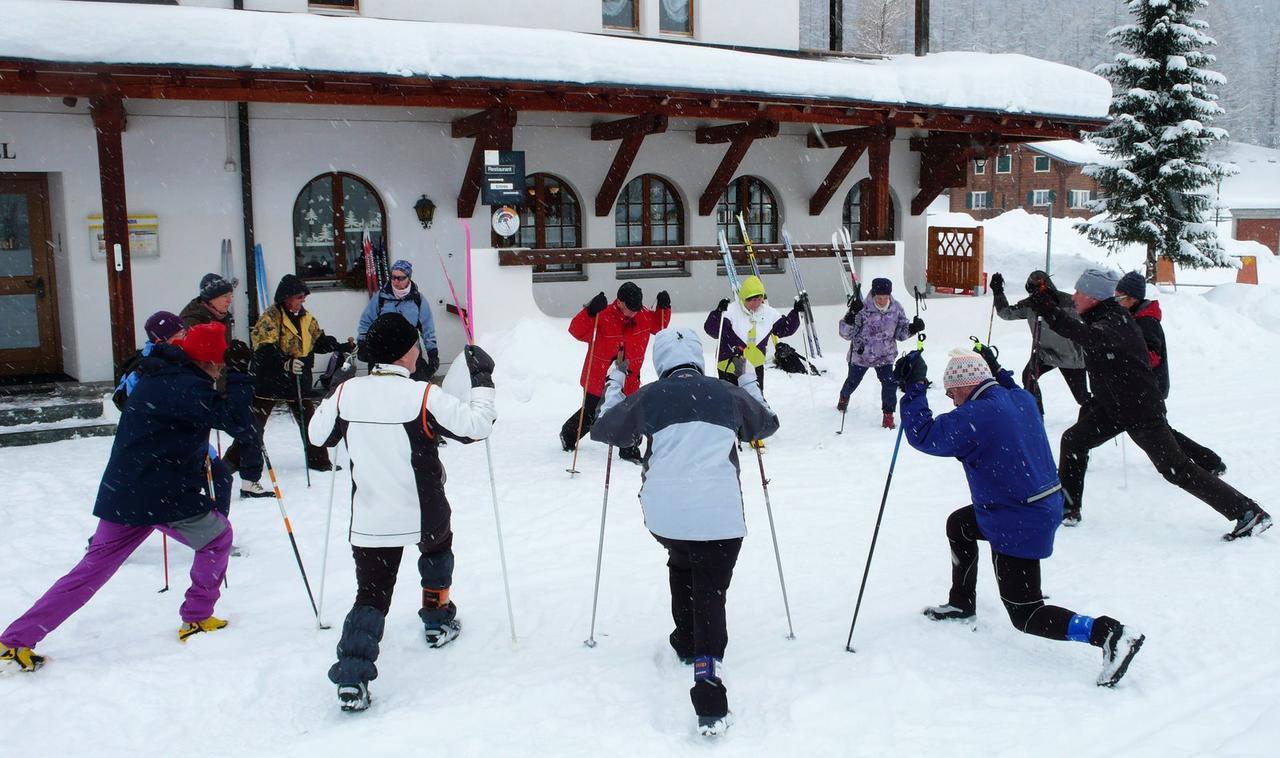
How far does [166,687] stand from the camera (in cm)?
444

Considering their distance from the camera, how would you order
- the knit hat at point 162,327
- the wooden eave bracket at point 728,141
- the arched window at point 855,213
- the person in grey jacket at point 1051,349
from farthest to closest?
the arched window at point 855,213
the wooden eave bracket at point 728,141
the person in grey jacket at point 1051,349
the knit hat at point 162,327

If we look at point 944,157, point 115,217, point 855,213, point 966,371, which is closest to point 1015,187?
point 855,213

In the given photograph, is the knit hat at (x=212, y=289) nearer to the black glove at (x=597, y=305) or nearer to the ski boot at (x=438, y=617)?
the black glove at (x=597, y=305)

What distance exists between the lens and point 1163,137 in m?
19.9

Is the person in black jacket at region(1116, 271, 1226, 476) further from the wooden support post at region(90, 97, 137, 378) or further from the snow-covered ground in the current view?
the wooden support post at region(90, 97, 137, 378)

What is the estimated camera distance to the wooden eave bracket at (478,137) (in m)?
11.1

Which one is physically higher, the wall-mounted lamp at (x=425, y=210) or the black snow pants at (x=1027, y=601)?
the wall-mounted lamp at (x=425, y=210)

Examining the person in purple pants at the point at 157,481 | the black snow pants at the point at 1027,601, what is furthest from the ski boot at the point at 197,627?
the black snow pants at the point at 1027,601

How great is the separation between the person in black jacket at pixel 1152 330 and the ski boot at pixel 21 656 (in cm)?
691

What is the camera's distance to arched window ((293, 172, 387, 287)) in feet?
39.4

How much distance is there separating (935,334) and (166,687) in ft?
40.0

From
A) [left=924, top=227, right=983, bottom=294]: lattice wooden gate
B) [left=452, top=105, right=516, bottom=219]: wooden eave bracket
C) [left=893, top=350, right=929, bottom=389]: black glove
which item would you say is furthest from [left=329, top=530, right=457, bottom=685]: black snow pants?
[left=924, top=227, right=983, bottom=294]: lattice wooden gate

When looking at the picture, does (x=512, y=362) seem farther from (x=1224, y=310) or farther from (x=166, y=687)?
(x=1224, y=310)

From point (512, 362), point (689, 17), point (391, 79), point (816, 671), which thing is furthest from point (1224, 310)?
point (816, 671)
